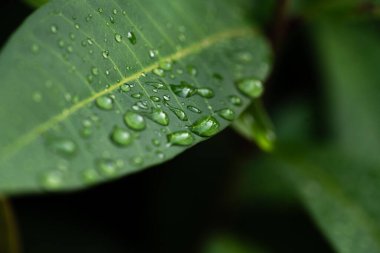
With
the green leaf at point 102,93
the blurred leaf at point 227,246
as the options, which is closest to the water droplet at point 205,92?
the green leaf at point 102,93

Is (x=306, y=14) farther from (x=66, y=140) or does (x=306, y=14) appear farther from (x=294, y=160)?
(x=66, y=140)

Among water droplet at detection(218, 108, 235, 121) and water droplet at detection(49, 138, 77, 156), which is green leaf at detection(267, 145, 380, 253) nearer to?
water droplet at detection(218, 108, 235, 121)

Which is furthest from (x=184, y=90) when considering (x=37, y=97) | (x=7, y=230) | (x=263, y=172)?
(x=263, y=172)

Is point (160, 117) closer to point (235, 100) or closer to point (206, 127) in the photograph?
point (206, 127)

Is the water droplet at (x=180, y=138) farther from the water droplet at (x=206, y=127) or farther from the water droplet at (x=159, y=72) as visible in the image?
the water droplet at (x=159, y=72)

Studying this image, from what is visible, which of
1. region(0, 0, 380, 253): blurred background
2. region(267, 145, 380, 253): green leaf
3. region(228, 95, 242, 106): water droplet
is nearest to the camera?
region(228, 95, 242, 106): water droplet

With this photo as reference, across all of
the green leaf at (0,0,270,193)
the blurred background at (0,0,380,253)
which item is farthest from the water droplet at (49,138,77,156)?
the blurred background at (0,0,380,253)
